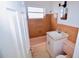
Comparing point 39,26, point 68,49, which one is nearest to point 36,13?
point 39,26

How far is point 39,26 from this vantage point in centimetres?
296

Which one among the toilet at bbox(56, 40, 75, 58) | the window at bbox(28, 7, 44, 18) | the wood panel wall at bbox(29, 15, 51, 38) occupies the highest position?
the window at bbox(28, 7, 44, 18)

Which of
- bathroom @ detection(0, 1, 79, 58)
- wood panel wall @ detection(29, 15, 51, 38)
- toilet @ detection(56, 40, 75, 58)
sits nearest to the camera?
bathroom @ detection(0, 1, 79, 58)

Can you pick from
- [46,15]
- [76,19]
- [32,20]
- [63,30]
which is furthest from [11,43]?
[46,15]

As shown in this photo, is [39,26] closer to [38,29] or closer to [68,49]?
[38,29]

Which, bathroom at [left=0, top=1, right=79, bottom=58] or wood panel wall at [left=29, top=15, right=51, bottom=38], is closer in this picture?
bathroom at [left=0, top=1, right=79, bottom=58]

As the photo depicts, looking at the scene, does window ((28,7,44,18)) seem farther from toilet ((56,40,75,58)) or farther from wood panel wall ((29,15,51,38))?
toilet ((56,40,75,58))

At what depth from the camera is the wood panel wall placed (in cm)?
282

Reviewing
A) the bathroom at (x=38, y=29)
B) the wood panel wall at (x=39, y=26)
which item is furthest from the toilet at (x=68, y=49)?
the wood panel wall at (x=39, y=26)

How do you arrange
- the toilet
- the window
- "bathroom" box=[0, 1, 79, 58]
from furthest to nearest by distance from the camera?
the window → the toilet → "bathroom" box=[0, 1, 79, 58]

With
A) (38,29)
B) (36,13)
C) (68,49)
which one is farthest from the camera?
(38,29)

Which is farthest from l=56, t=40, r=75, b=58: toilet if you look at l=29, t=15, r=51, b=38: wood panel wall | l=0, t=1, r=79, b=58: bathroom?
l=29, t=15, r=51, b=38: wood panel wall

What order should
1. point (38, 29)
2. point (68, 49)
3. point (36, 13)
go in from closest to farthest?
point (68, 49), point (36, 13), point (38, 29)

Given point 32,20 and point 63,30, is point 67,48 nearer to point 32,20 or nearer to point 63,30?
point 63,30
